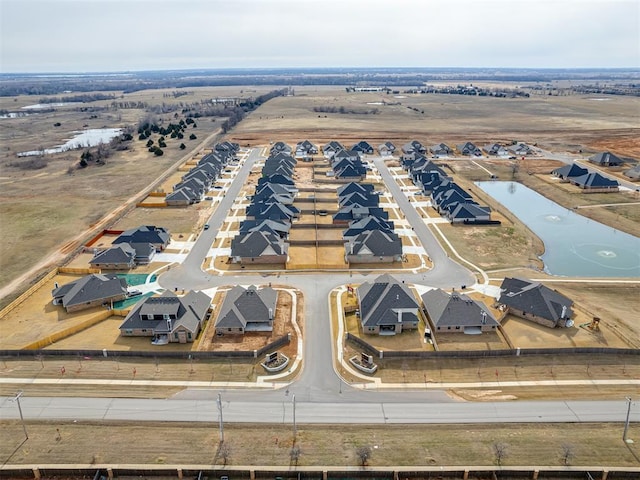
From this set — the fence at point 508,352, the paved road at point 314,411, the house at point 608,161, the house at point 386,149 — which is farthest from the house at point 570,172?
the paved road at point 314,411

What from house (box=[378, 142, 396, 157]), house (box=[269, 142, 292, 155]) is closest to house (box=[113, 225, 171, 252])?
house (box=[269, 142, 292, 155])

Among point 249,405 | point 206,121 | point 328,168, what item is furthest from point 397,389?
point 206,121

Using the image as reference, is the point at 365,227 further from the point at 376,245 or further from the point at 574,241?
the point at 574,241

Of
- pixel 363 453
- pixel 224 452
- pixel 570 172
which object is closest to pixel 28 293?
pixel 224 452

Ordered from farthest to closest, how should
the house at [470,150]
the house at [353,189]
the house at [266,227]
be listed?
the house at [470,150] → the house at [353,189] → the house at [266,227]

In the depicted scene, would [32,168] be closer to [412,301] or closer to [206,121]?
[206,121]

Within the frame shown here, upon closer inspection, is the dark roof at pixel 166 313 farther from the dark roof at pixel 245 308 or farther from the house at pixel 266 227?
the house at pixel 266 227
